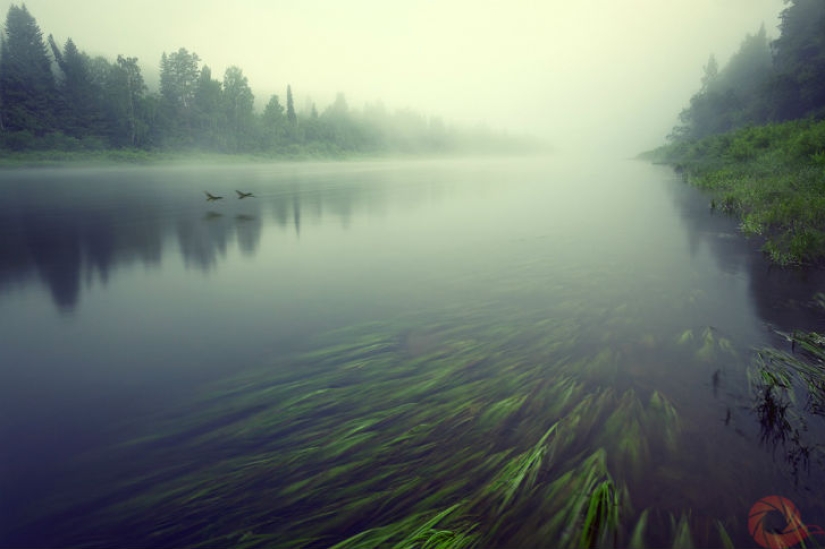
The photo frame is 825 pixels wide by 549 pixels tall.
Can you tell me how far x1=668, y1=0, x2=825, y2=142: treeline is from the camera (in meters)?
47.0

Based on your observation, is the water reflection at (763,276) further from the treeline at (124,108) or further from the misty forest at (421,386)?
the treeline at (124,108)

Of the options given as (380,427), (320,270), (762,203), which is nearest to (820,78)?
(762,203)

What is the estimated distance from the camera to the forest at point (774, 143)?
45.0 feet

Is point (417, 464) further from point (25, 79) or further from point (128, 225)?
point (25, 79)

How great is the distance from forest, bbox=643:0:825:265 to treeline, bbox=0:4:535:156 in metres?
96.9

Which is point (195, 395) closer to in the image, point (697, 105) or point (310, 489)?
point (310, 489)

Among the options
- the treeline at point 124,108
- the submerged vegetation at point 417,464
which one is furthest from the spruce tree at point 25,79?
the submerged vegetation at point 417,464

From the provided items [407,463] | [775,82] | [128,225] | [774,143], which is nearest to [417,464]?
[407,463]

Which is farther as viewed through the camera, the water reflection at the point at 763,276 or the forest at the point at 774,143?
the forest at the point at 774,143

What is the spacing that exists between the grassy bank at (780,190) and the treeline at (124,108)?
100686 mm

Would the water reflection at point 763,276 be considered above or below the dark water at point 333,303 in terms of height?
above

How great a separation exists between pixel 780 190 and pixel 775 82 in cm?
4934

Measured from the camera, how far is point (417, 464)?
452 cm

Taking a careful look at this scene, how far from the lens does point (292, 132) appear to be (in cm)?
11612
